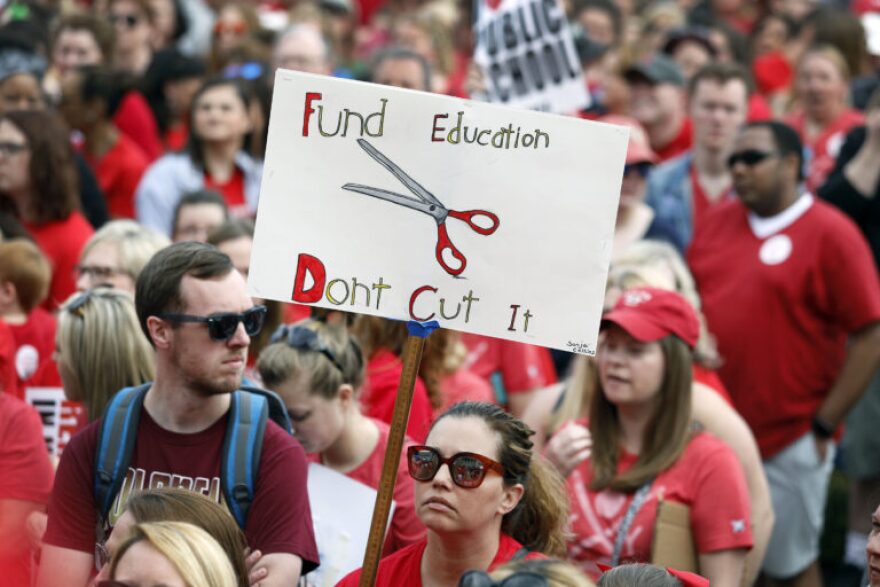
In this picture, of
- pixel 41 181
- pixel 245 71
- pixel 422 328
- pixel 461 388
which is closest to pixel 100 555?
pixel 422 328

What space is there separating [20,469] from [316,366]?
1.00 meters

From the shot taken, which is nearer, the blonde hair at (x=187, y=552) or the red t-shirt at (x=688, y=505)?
the blonde hair at (x=187, y=552)

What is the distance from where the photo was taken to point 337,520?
15.5 feet

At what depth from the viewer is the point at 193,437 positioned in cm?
411

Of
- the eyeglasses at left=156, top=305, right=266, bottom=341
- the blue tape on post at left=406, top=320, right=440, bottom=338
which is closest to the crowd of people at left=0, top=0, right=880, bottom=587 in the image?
the eyeglasses at left=156, top=305, right=266, bottom=341

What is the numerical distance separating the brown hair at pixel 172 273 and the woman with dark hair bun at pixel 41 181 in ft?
10.8

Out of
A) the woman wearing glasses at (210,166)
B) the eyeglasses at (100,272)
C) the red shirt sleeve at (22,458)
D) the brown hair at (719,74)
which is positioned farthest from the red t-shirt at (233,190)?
the red shirt sleeve at (22,458)

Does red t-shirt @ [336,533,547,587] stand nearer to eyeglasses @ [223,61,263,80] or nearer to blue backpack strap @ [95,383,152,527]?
blue backpack strap @ [95,383,152,527]

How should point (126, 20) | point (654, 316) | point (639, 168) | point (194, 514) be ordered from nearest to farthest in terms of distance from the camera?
point (194, 514) < point (654, 316) < point (639, 168) < point (126, 20)

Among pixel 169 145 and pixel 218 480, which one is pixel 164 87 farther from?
pixel 218 480

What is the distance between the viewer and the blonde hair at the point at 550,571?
312 centimetres

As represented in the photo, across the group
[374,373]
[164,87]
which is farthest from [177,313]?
[164,87]

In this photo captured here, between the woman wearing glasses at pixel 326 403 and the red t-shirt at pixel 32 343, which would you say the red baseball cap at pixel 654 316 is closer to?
the woman wearing glasses at pixel 326 403

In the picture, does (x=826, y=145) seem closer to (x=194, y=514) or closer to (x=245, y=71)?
(x=245, y=71)
